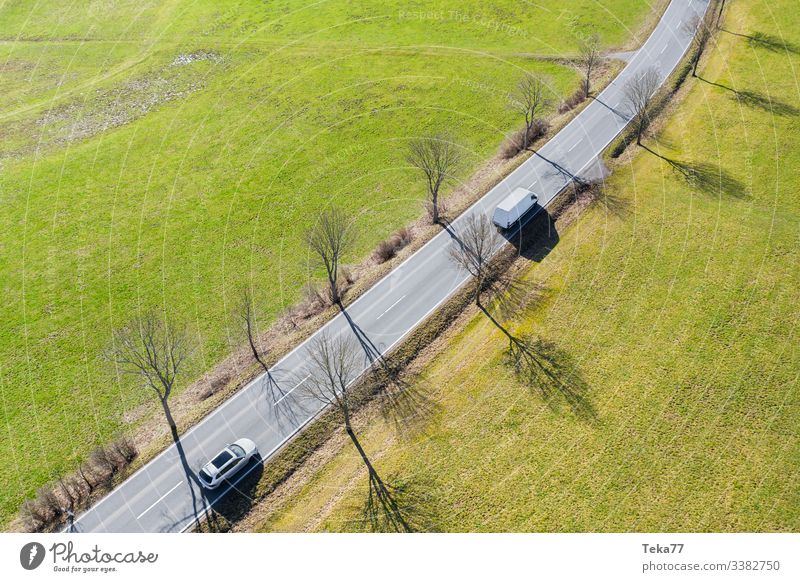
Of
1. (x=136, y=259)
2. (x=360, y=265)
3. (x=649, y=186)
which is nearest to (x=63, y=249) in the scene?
(x=136, y=259)

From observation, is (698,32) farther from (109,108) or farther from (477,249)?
(109,108)

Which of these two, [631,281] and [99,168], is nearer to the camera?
[631,281]

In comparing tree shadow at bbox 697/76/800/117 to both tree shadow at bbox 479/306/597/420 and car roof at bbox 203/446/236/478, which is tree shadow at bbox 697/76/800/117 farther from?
car roof at bbox 203/446/236/478

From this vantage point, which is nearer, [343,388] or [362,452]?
[343,388]

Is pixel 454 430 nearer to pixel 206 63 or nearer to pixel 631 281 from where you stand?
pixel 631 281

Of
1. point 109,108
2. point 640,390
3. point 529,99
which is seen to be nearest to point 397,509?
point 640,390

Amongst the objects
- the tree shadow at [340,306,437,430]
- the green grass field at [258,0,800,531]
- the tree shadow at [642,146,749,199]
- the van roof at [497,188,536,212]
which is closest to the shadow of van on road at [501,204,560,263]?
the green grass field at [258,0,800,531]
